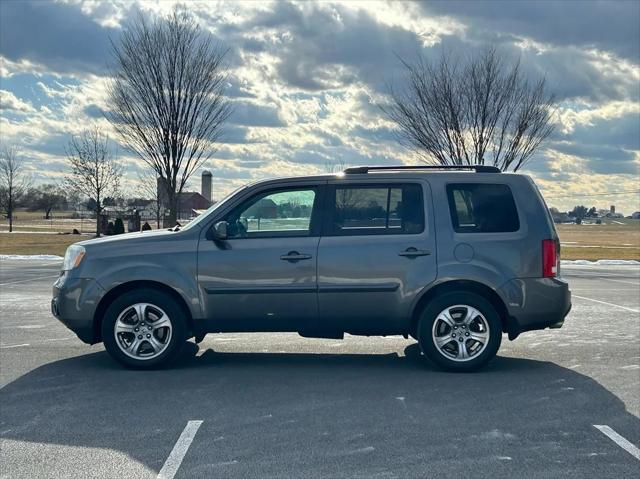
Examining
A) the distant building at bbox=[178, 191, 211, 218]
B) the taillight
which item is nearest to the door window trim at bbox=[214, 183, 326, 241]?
the taillight

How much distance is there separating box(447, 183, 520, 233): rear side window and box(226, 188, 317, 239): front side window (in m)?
1.39

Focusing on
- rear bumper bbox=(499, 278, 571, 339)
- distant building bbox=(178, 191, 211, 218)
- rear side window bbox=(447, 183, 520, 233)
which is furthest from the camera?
distant building bbox=(178, 191, 211, 218)

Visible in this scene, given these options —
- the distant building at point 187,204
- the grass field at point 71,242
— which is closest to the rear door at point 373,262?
the distant building at point 187,204

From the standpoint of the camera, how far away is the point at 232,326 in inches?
285

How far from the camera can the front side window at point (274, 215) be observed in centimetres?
729

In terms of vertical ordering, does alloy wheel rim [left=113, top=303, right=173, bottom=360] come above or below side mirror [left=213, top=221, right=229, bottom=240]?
below

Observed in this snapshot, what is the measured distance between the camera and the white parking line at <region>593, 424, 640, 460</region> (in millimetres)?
4855

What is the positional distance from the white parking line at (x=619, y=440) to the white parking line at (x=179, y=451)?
9.42 ft

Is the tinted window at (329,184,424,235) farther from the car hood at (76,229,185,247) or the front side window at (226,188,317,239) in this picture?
the car hood at (76,229,185,247)

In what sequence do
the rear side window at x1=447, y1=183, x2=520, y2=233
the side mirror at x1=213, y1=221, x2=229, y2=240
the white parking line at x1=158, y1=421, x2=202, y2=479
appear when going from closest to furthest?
1. the white parking line at x1=158, y1=421, x2=202, y2=479
2. the side mirror at x1=213, y1=221, x2=229, y2=240
3. the rear side window at x1=447, y1=183, x2=520, y2=233

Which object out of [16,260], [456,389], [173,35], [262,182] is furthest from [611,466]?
[16,260]

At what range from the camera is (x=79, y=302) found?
7.27 meters

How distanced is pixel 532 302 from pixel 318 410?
8.39 feet

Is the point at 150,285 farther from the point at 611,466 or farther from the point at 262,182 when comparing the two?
the point at 611,466
